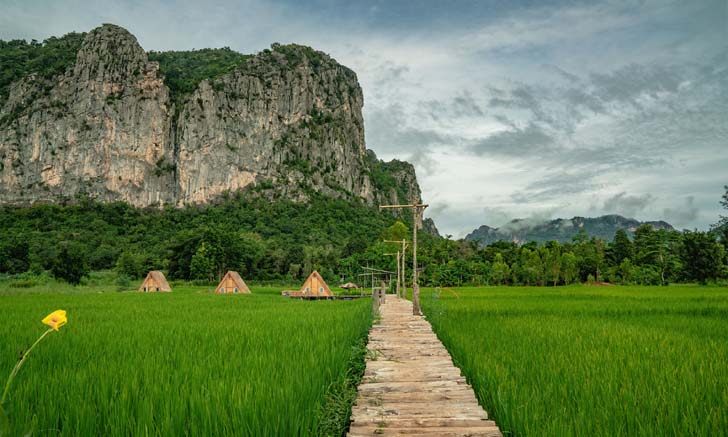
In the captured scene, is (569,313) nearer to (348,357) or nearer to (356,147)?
(348,357)

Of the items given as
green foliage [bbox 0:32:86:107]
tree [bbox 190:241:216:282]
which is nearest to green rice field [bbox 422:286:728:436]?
tree [bbox 190:241:216:282]

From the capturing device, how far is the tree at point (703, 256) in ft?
123

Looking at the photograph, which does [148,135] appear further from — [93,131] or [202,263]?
[202,263]

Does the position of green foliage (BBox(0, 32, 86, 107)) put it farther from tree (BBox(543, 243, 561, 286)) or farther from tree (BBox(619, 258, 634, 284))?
tree (BBox(619, 258, 634, 284))

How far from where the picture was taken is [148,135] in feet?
287

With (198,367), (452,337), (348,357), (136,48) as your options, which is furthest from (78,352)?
(136,48)

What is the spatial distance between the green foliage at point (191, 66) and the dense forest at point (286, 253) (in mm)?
37163

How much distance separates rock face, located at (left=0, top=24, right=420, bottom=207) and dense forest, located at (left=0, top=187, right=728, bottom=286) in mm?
11044

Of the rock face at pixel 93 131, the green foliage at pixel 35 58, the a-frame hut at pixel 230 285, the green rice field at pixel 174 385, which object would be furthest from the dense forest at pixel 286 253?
the green foliage at pixel 35 58

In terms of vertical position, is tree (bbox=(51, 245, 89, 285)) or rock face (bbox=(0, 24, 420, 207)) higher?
rock face (bbox=(0, 24, 420, 207))

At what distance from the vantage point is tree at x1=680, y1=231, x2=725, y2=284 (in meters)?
37.4

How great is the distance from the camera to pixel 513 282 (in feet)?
163

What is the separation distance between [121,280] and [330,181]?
226ft

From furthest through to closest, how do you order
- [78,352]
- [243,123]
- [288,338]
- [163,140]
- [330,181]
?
[330,181] → [243,123] → [163,140] → [288,338] → [78,352]
